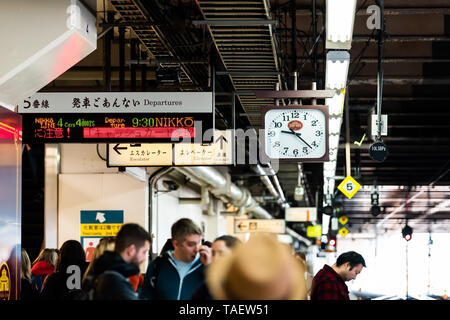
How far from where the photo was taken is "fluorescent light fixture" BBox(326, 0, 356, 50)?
6.98 m

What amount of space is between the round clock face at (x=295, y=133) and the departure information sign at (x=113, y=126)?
0.88 metres

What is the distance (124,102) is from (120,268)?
214 inches

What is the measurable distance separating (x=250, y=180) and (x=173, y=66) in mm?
17628

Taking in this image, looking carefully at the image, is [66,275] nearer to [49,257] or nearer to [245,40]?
[49,257]

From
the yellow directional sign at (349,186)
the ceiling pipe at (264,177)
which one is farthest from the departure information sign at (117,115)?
the yellow directional sign at (349,186)

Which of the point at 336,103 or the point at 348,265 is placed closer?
the point at 348,265

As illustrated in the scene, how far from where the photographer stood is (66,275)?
693 centimetres

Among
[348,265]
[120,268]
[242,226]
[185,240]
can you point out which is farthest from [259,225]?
[120,268]

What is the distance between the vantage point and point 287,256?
95.7 inches

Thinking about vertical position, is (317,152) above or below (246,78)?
below

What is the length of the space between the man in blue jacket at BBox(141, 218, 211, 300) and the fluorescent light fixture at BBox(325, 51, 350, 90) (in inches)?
202

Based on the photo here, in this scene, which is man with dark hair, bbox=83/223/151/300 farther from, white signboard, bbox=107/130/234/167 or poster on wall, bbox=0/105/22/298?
white signboard, bbox=107/130/234/167

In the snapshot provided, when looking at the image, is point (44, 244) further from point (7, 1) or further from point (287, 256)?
point (287, 256)

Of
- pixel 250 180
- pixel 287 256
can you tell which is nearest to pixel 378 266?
pixel 250 180
